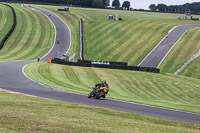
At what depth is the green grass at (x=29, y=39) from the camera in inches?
2940

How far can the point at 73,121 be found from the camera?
46.5 ft

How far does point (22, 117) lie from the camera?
13641 mm

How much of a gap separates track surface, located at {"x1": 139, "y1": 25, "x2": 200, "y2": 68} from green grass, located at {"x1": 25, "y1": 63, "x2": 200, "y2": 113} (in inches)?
673

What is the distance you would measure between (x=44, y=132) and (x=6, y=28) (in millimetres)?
82120

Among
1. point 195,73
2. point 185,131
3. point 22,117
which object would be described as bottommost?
point 195,73

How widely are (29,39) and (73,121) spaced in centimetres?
7364

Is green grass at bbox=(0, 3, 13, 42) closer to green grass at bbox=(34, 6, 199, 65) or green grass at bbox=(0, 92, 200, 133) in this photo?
green grass at bbox=(34, 6, 199, 65)

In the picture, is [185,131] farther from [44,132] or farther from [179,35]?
[179,35]

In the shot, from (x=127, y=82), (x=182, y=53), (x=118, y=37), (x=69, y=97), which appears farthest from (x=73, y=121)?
(x=118, y=37)

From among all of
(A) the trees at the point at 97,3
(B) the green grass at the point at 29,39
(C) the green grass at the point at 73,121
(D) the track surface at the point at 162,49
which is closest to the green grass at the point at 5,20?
(B) the green grass at the point at 29,39

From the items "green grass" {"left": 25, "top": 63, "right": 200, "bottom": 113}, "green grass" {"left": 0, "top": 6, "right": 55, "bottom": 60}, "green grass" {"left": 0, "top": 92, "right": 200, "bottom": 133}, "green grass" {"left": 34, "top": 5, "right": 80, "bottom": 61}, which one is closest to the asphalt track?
"green grass" {"left": 25, "top": 63, "right": 200, "bottom": 113}

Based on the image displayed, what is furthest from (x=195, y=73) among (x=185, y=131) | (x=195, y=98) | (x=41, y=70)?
(x=185, y=131)

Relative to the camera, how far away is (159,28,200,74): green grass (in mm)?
63053

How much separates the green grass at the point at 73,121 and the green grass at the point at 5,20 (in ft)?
227
